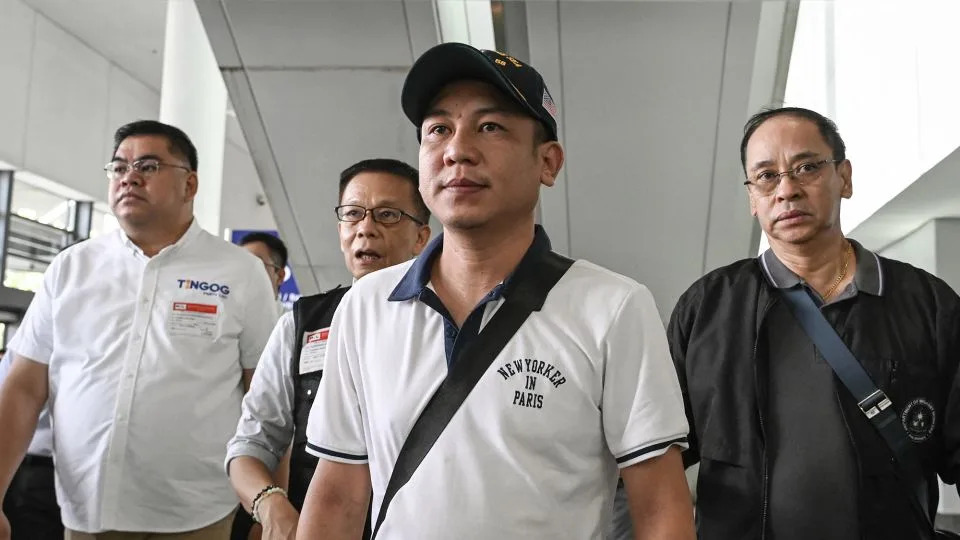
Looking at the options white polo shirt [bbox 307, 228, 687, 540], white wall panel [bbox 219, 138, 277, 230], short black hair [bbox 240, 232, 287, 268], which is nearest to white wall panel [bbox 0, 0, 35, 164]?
white wall panel [bbox 219, 138, 277, 230]

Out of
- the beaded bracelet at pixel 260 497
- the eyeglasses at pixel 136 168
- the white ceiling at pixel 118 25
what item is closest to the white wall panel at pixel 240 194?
the white ceiling at pixel 118 25

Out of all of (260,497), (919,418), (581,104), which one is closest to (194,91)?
(581,104)

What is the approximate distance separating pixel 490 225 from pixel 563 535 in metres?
0.48

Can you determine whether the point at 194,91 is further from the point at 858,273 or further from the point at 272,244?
the point at 858,273

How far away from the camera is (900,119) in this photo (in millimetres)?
3547

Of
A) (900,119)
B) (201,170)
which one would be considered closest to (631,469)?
(900,119)

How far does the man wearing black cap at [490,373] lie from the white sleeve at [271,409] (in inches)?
22.3

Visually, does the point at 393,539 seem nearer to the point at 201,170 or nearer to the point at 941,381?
the point at 941,381

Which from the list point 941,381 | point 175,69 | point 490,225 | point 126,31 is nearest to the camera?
point 490,225

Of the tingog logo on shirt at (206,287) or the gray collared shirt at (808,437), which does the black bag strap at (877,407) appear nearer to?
the gray collared shirt at (808,437)

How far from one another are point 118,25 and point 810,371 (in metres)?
9.83

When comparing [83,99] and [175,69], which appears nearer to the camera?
[175,69]

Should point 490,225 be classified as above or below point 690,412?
above

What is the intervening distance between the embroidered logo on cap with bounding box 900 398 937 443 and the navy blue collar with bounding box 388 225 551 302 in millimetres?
839
